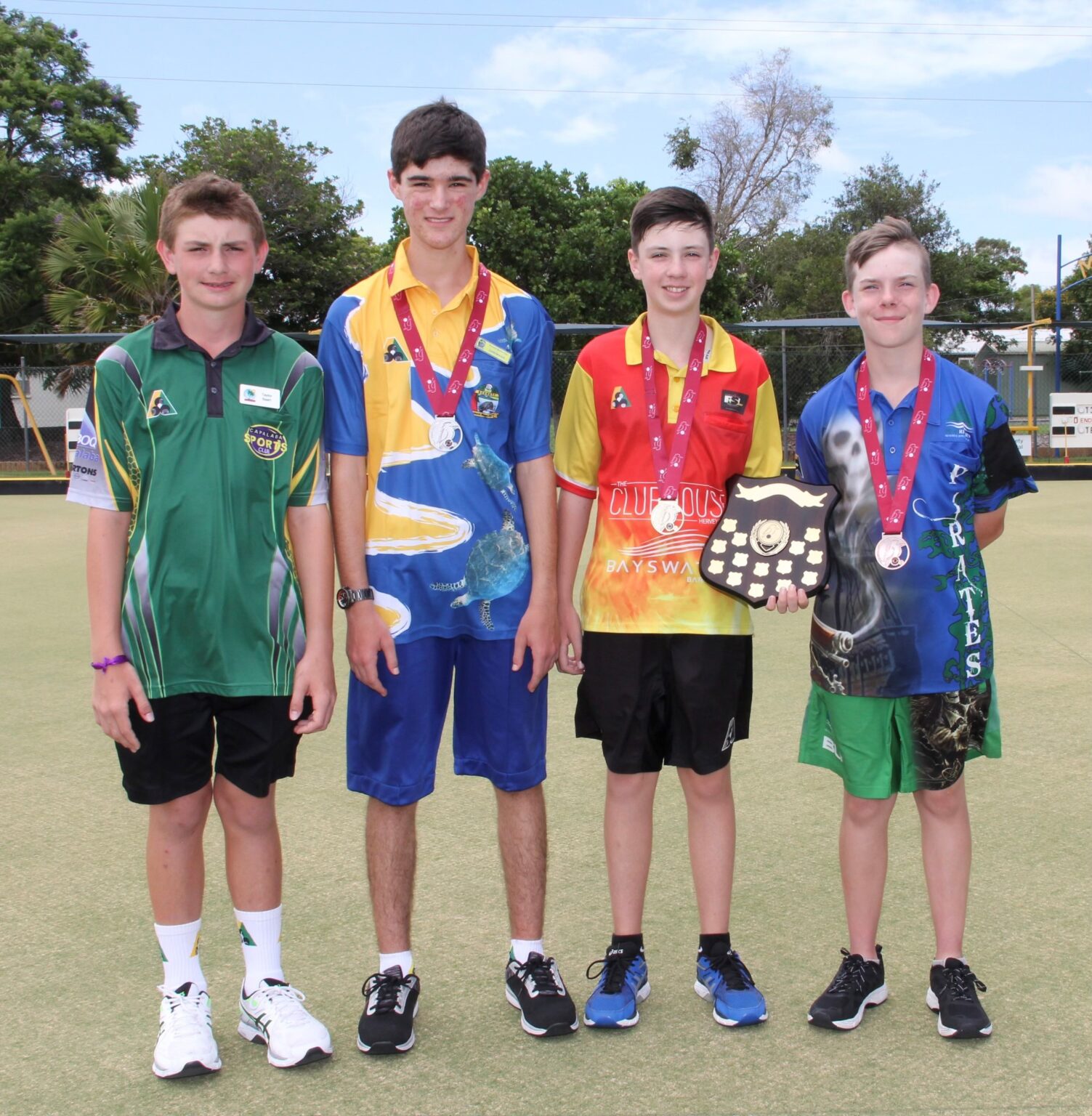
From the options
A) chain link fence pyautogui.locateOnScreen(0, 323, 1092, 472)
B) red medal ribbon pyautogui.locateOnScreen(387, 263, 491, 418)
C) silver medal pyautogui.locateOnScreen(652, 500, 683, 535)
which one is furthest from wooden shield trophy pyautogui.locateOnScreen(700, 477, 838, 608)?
chain link fence pyautogui.locateOnScreen(0, 323, 1092, 472)

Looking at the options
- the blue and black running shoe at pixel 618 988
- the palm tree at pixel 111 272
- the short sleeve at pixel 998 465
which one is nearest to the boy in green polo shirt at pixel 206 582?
the blue and black running shoe at pixel 618 988

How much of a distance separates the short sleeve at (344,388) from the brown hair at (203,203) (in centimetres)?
27

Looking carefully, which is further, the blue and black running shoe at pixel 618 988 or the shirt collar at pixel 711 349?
the shirt collar at pixel 711 349

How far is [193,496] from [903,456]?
1.54 meters

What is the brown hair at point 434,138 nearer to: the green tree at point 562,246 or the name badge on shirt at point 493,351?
the name badge on shirt at point 493,351

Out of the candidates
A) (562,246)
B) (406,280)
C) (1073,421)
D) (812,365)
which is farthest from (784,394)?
(406,280)

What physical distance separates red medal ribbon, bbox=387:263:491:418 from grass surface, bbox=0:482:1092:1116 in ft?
4.51

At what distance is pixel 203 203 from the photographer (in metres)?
2.62

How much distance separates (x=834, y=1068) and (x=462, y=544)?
4.39ft

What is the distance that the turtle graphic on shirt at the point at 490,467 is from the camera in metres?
2.73

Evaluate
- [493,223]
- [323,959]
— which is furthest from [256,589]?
[493,223]

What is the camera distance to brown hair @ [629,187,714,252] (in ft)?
9.30

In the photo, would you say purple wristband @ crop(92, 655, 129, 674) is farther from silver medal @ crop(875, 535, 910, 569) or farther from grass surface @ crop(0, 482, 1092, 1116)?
silver medal @ crop(875, 535, 910, 569)

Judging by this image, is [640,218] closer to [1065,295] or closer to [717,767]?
[717,767]
